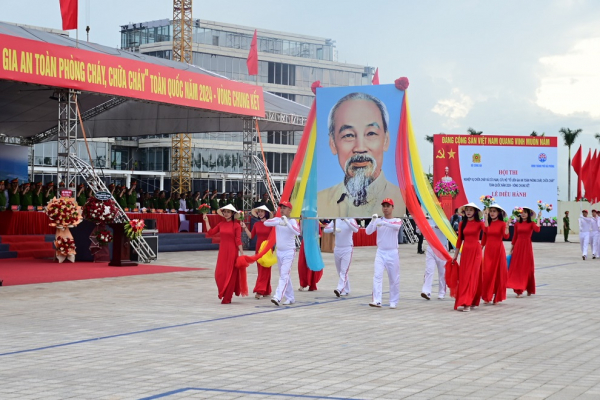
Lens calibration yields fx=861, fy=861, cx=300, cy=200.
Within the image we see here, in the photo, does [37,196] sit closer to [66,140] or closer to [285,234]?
[66,140]

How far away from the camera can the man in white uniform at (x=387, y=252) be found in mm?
13016

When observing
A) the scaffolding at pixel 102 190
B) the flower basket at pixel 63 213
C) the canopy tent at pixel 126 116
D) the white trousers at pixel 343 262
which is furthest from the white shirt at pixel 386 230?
the canopy tent at pixel 126 116

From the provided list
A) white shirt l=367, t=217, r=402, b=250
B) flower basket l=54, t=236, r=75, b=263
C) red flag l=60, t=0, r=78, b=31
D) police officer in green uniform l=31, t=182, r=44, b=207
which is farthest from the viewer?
police officer in green uniform l=31, t=182, r=44, b=207

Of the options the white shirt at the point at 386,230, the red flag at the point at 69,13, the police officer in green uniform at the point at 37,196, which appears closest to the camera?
the white shirt at the point at 386,230

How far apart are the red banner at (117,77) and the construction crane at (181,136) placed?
37684 millimetres

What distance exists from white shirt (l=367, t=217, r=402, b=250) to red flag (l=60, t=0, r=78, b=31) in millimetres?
13238

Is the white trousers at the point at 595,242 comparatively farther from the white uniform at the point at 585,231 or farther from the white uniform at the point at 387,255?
the white uniform at the point at 387,255

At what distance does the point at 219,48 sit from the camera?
7112 centimetres

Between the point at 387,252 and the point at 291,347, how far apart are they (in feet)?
14.0

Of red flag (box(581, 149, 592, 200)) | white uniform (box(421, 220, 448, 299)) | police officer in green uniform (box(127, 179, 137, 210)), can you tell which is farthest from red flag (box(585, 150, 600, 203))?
white uniform (box(421, 220, 448, 299))

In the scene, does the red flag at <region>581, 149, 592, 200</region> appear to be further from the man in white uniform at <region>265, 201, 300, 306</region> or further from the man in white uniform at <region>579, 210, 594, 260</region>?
the man in white uniform at <region>265, 201, 300, 306</region>

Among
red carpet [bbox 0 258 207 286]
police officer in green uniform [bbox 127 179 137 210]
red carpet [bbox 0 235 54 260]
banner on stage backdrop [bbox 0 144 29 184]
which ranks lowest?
red carpet [bbox 0 258 207 286]

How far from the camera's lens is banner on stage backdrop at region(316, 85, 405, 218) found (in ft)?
45.5

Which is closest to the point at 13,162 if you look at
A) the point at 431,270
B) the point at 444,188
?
the point at 444,188
